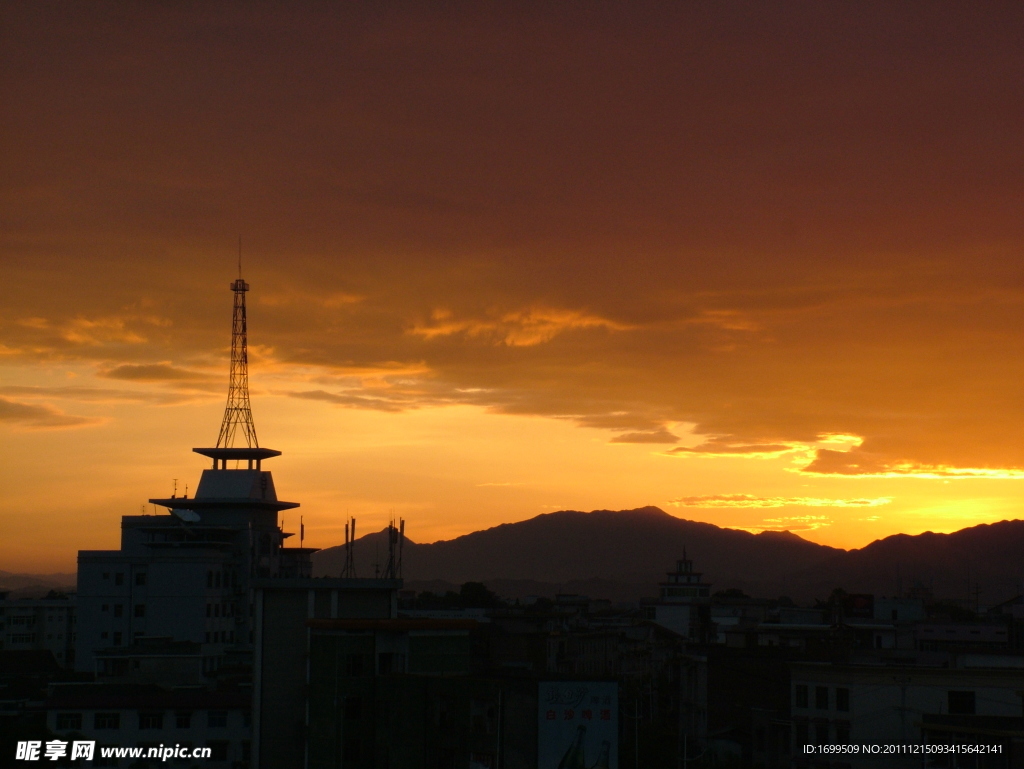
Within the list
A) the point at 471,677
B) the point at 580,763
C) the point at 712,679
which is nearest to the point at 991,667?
the point at 580,763

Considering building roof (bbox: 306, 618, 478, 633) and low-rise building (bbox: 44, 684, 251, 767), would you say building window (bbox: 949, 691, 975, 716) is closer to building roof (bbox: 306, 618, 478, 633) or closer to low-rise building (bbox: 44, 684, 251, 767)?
building roof (bbox: 306, 618, 478, 633)

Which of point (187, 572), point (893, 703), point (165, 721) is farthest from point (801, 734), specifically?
point (187, 572)

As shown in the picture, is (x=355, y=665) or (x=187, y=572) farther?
(x=187, y=572)

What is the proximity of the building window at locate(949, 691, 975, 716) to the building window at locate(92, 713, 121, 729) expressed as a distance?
139ft

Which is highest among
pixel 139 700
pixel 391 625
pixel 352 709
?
pixel 391 625

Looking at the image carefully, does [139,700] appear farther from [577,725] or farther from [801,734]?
[801,734]

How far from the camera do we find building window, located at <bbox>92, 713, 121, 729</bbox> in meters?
64.9

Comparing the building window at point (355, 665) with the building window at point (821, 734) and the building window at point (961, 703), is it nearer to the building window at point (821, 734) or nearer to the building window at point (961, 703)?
the building window at point (821, 734)

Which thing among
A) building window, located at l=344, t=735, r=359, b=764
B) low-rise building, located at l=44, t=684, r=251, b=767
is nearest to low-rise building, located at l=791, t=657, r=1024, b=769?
building window, located at l=344, t=735, r=359, b=764

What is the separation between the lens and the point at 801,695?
56594mm

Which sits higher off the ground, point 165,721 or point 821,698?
point 821,698

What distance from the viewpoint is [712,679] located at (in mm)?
76375

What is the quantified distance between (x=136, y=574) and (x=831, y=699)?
72937mm

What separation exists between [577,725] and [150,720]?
27168 mm
